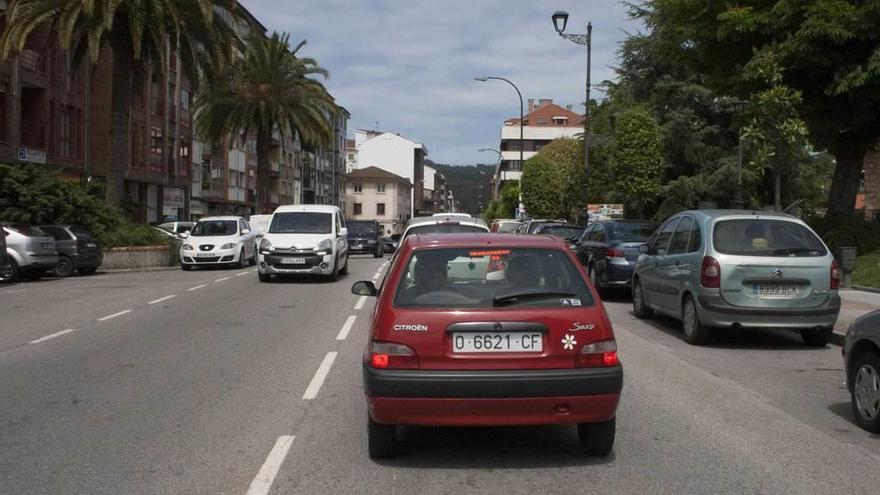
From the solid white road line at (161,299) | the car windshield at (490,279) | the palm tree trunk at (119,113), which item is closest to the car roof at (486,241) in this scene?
the car windshield at (490,279)

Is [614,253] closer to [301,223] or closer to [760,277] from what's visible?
[760,277]

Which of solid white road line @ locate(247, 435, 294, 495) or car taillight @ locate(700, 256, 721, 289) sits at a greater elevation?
car taillight @ locate(700, 256, 721, 289)

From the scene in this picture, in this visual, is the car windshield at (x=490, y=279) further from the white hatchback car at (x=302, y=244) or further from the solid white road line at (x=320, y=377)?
the white hatchback car at (x=302, y=244)

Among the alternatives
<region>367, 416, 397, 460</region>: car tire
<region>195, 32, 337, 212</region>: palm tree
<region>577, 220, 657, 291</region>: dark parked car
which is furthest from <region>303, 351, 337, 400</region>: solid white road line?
<region>195, 32, 337, 212</region>: palm tree

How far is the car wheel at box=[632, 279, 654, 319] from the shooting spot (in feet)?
42.5

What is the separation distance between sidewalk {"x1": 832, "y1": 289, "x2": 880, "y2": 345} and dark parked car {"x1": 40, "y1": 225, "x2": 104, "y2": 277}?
1852 cm

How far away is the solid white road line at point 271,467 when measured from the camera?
4696 millimetres

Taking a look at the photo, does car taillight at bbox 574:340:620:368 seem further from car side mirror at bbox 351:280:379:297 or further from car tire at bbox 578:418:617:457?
car side mirror at bbox 351:280:379:297

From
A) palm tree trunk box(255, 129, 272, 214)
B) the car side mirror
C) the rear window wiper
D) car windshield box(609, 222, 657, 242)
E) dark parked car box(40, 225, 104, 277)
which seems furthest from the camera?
palm tree trunk box(255, 129, 272, 214)

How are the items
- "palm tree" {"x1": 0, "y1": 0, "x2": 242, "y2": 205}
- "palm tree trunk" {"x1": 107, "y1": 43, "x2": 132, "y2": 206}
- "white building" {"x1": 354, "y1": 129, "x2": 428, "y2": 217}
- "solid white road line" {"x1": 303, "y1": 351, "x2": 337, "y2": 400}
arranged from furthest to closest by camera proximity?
"white building" {"x1": 354, "y1": 129, "x2": 428, "y2": 217} < "palm tree trunk" {"x1": 107, "y1": 43, "x2": 132, "y2": 206} < "palm tree" {"x1": 0, "y1": 0, "x2": 242, "y2": 205} < "solid white road line" {"x1": 303, "y1": 351, "x2": 337, "y2": 400}

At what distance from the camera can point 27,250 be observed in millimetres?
20469

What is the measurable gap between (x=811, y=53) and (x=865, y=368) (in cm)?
1676

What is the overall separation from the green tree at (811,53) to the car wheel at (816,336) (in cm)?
972

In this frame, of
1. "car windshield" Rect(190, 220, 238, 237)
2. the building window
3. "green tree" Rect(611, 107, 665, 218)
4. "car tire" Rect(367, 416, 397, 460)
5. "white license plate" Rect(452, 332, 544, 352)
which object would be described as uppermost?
the building window
